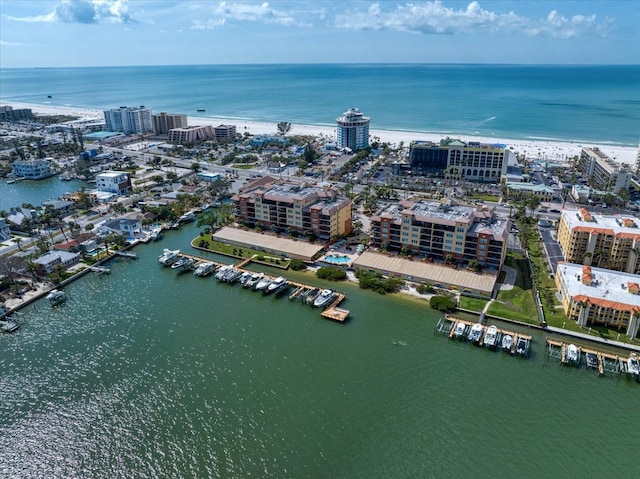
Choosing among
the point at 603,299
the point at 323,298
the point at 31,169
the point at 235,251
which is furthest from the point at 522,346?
the point at 31,169

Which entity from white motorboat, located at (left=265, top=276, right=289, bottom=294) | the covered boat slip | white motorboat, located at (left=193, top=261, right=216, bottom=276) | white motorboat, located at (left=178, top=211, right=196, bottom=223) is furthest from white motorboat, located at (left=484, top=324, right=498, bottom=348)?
white motorboat, located at (left=178, top=211, right=196, bottom=223)

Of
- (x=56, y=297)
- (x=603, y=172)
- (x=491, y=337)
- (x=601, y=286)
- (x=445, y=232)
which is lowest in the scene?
(x=56, y=297)

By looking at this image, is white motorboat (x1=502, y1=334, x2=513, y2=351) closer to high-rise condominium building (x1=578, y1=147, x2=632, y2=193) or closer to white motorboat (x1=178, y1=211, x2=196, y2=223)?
white motorboat (x1=178, y1=211, x2=196, y2=223)

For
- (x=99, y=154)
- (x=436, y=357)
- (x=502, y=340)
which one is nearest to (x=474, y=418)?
(x=436, y=357)

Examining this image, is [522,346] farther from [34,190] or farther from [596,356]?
[34,190]

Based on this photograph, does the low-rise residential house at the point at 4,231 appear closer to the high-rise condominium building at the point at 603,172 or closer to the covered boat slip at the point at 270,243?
the covered boat slip at the point at 270,243

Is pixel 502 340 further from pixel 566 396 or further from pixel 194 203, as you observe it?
pixel 194 203
